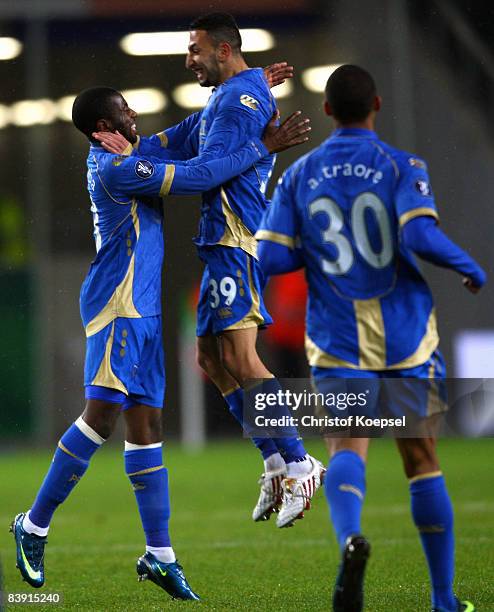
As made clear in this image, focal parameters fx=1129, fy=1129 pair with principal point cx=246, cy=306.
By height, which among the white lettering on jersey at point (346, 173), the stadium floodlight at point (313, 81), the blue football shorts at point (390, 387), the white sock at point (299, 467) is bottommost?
the white sock at point (299, 467)

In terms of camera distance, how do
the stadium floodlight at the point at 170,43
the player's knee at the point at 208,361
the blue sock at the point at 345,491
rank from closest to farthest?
the blue sock at the point at 345,491
the player's knee at the point at 208,361
the stadium floodlight at the point at 170,43

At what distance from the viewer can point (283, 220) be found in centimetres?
312

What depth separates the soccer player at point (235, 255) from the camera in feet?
13.0

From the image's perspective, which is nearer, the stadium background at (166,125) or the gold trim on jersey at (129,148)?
the gold trim on jersey at (129,148)

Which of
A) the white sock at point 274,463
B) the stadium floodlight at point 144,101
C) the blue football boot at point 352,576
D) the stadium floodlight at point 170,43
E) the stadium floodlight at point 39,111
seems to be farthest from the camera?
the stadium floodlight at point 39,111

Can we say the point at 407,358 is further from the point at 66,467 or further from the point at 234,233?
the point at 66,467

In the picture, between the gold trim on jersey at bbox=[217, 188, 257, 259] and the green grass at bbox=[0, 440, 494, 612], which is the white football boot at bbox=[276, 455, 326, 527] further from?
the gold trim on jersey at bbox=[217, 188, 257, 259]

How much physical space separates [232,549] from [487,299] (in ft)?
21.3

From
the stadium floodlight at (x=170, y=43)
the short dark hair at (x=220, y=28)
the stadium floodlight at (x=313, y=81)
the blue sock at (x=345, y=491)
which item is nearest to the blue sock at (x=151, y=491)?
the blue sock at (x=345, y=491)

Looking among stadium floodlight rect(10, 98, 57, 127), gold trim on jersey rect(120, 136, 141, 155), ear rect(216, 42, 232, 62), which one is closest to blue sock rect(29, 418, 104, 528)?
gold trim on jersey rect(120, 136, 141, 155)

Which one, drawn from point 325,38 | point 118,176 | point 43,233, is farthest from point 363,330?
point 43,233

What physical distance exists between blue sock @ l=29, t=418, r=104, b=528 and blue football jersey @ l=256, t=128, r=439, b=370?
3.71 feet

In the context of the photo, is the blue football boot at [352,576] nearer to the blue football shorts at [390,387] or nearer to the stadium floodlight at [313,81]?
the blue football shorts at [390,387]

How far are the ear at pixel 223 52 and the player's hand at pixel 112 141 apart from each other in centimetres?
48
